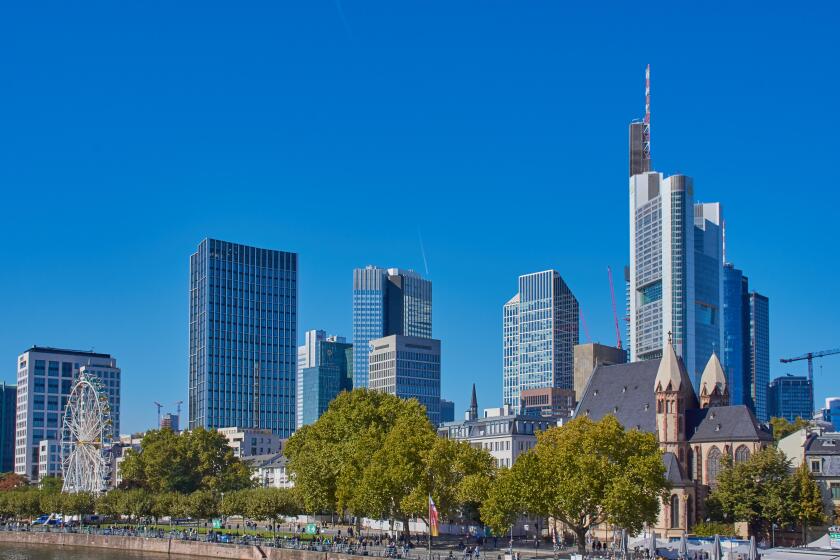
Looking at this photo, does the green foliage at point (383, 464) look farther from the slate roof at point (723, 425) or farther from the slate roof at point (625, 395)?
the slate roof at point (723, 425)

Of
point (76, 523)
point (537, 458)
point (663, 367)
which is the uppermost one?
point (663, 367)

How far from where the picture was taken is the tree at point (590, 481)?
110 metres

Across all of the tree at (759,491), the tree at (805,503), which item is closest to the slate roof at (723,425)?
the tree at (759,491)

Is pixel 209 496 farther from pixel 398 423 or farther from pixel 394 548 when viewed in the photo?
pixel 394 548

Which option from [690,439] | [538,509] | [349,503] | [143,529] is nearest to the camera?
[538,509]

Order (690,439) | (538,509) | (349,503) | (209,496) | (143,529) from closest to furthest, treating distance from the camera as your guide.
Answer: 1. (538,509)
2. (349,503)
3. (690,439)
4. (143,529)
5. (209,496)

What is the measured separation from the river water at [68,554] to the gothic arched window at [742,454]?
65854 mm

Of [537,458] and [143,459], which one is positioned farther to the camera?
[143,459]

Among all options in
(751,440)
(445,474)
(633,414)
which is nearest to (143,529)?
(445,474)

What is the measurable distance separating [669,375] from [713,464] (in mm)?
12168

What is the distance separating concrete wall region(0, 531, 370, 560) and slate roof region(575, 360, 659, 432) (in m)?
51.2

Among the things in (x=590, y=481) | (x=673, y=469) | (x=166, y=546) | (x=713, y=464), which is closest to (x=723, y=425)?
(x=713, y=464)

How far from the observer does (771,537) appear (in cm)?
12862

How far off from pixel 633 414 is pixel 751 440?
17.9 meters
